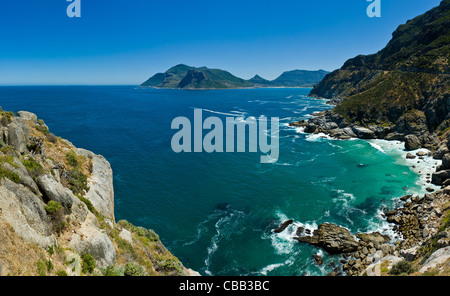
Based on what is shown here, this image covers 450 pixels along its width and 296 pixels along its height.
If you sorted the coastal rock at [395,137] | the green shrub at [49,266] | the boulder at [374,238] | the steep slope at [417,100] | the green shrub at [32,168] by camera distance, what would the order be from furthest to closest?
the coastal rock at [395,137] → the steep slope at [417,100] → the boulder at [374,238] → the green shrub at [32,168] → the green shrub at [49,266]

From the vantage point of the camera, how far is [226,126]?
132m

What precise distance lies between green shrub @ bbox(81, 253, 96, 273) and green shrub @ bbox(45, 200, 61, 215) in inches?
151

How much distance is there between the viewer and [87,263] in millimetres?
17281

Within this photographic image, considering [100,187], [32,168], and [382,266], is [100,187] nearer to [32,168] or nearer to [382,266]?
[32,168]

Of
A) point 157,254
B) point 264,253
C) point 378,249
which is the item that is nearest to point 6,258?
point 157,254

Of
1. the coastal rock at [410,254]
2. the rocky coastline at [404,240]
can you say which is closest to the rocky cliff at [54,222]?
the rocky coastline at [404,240]

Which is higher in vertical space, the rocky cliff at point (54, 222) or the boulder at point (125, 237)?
the rocky cliff at point (54, 222)

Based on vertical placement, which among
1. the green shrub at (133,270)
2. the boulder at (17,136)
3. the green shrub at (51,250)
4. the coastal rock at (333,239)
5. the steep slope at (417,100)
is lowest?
the coastal rock at (333,239)

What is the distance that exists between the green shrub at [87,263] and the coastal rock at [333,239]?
111 feet

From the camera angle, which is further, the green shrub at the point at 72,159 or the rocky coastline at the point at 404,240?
the green shrub at the point at 72,159

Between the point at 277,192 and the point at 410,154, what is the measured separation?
50.9 metres

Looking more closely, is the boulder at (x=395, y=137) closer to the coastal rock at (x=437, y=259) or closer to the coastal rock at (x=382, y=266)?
the coastal rock at (x=382, y=266)

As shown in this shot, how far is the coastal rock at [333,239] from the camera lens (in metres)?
39.2

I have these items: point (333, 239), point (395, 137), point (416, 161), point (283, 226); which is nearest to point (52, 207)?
point (283, 226)
